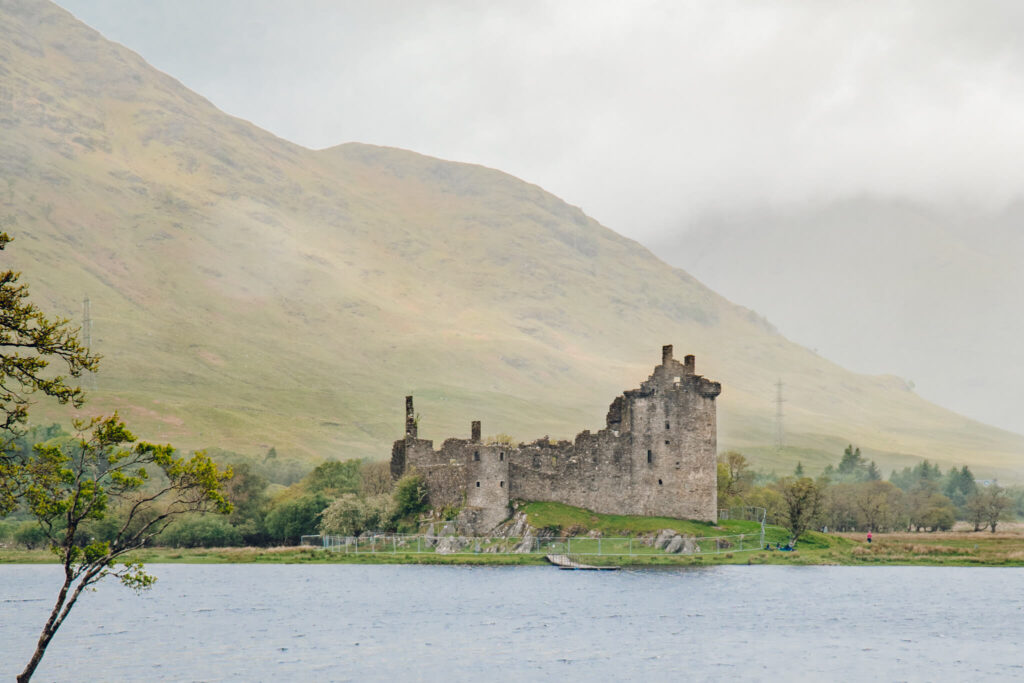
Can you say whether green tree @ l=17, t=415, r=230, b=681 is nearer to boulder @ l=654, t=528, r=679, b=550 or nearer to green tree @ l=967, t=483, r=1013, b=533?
boulder @ l=654, t=528, r=679, b=550

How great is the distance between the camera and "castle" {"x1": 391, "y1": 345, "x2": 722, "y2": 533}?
8350 cm

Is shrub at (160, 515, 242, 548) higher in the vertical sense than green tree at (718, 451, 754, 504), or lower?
lower

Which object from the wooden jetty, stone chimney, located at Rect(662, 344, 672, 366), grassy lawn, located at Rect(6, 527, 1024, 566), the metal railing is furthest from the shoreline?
stone chimney, located at Rect(662, 344, 672, 366)

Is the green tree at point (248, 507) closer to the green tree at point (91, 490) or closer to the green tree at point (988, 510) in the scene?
the green tree at point (91, 490)

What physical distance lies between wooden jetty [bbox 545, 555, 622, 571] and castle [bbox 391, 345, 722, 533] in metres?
7.23

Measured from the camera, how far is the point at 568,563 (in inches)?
3071

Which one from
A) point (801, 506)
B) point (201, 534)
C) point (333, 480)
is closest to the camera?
point (801, 506)

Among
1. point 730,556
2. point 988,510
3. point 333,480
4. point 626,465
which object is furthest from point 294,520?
point 988,510

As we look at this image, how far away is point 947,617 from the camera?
185 ft

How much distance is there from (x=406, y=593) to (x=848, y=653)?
99.2ft

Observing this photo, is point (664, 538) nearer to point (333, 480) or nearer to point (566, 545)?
point (566, 545)

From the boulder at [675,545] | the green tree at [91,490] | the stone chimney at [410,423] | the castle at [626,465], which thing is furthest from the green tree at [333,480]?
the green tree at [91,490]

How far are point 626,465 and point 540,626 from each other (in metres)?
32.0

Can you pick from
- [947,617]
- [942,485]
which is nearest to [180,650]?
[947,617]
